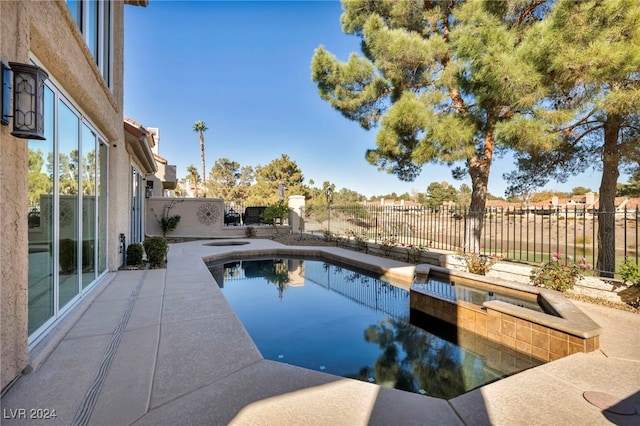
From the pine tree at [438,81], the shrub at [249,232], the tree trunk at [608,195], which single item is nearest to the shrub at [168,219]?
the shrub at [249,232]

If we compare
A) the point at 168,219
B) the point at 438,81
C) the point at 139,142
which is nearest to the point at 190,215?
the point at 168,219

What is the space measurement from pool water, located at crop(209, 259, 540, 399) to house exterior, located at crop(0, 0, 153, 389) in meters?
2.39

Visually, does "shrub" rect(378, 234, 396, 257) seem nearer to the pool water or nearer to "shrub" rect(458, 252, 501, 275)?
the pool water

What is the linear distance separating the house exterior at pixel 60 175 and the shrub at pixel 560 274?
7257mm

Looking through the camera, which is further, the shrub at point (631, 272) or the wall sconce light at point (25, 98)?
the shrub at point (631, 272)

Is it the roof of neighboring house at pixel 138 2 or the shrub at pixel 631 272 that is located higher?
the roof of neighboring house at pixel 138 2

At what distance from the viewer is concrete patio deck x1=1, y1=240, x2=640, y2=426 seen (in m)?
2.12

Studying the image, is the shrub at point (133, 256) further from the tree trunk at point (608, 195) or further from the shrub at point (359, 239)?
the tree trunk at point (608, 195)

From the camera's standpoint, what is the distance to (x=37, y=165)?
3.20 m

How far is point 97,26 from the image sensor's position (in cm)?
551

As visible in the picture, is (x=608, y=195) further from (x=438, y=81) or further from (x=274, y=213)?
(x=274, y=213)

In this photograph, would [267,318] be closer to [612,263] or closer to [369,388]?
[369,388]

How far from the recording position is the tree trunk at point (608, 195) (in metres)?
6.45

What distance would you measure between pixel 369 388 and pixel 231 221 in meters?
17.2
